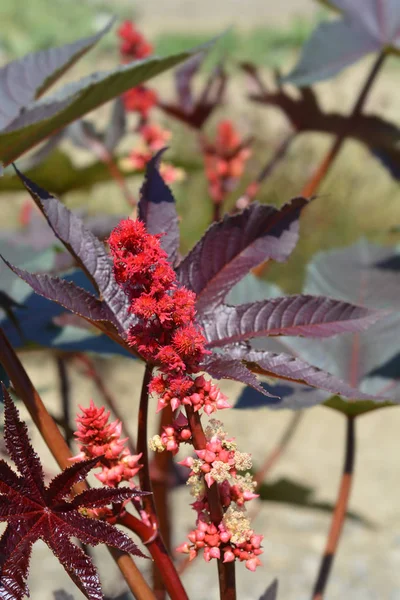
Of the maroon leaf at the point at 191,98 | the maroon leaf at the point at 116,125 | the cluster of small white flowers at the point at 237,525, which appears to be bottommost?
the cluster of small white flowers at the point at 237,525

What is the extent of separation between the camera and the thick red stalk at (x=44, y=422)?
47 centimetres

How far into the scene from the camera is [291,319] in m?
0.50

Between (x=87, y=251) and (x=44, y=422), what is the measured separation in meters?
0.11

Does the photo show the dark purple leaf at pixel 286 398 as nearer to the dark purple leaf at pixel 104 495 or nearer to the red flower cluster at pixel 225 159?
the dark purple leaf at pixel 104 495

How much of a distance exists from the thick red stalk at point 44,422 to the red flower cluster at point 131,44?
0.86m

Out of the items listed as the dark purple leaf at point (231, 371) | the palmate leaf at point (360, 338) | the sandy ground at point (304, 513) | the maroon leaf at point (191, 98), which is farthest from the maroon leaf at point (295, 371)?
the sandy ground at point (304, 513)

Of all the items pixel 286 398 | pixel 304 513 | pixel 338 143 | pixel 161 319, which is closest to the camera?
pixel 161 319

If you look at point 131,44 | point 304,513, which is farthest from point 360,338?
point 304,513

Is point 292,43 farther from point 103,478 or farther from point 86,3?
point 103,478

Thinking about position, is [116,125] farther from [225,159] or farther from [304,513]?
[304,513]

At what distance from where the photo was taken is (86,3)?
1068 cm

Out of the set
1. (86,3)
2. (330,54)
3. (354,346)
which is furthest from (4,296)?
(86,3)

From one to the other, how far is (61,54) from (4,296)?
0.80 ft

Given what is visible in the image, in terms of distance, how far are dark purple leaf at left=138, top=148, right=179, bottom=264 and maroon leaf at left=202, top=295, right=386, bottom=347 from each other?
65 millimetres
